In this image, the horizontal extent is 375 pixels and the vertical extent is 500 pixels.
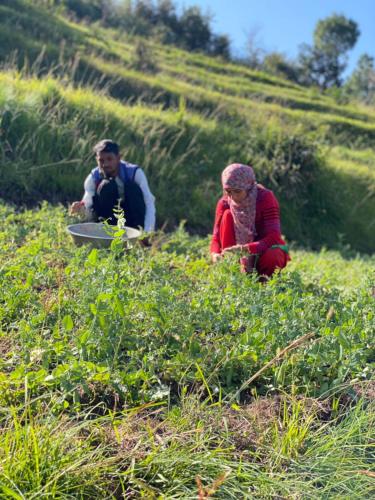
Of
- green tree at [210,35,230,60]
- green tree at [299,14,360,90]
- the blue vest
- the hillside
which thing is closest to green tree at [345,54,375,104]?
green tree at [299,14,360,90]

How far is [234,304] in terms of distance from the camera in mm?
3070

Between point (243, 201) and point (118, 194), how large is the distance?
1.28 m

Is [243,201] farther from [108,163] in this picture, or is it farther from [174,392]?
[174,392]

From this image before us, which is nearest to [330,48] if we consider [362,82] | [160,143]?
[362,82]

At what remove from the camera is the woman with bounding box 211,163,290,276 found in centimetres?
443

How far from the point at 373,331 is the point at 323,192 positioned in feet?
26.6

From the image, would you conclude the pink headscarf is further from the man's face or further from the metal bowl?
the man's face

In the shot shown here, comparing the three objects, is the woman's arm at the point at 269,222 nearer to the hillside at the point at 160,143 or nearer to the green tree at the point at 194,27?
the hillside at the point at 160,143

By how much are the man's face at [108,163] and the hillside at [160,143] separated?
5.75 feet

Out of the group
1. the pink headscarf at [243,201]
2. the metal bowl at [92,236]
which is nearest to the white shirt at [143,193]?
the metal bowl at [92,236]

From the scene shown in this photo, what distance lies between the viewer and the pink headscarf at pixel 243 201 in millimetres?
4411

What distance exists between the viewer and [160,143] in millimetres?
9164

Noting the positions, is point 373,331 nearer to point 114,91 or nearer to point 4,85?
point 4,85

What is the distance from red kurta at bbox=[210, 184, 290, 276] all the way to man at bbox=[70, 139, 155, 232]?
71cm
